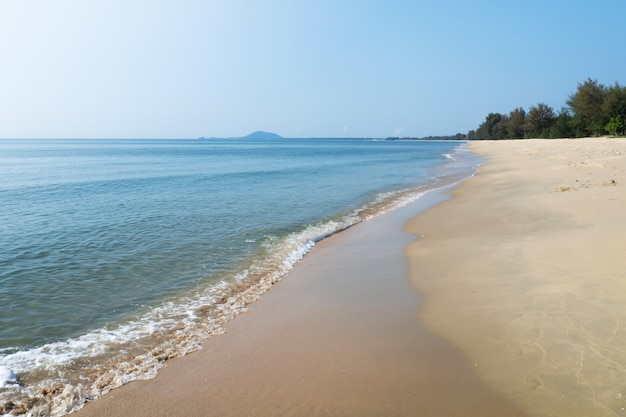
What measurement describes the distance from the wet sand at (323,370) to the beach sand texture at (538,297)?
381mm

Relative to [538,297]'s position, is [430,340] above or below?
below

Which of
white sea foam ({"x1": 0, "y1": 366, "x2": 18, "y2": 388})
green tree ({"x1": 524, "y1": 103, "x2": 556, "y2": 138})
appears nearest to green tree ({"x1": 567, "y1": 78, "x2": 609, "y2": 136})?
green tree ({"x1": 524, "y1": 103, "x2": 556, "y2": 138})

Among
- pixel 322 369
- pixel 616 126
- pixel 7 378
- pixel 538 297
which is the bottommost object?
pixel 7 378

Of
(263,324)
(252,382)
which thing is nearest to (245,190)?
(263,324)

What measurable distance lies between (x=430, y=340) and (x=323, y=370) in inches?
61.4

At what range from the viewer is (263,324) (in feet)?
20.7

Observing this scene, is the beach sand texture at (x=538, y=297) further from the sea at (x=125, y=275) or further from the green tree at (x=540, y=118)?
the green tree at (x=540, y=118)

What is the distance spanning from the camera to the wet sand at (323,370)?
394 cm

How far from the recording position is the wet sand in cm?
394

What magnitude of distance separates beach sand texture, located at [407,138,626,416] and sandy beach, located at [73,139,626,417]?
21mm

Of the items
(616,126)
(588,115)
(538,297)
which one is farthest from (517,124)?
(538,297)

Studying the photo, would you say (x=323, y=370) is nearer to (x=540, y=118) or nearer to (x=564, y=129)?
(x=564, y=129)

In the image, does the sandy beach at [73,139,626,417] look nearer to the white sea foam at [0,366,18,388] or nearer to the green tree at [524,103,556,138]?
the white sea foam at [0,366,18,388]

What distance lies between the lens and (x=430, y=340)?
5.22 meters
